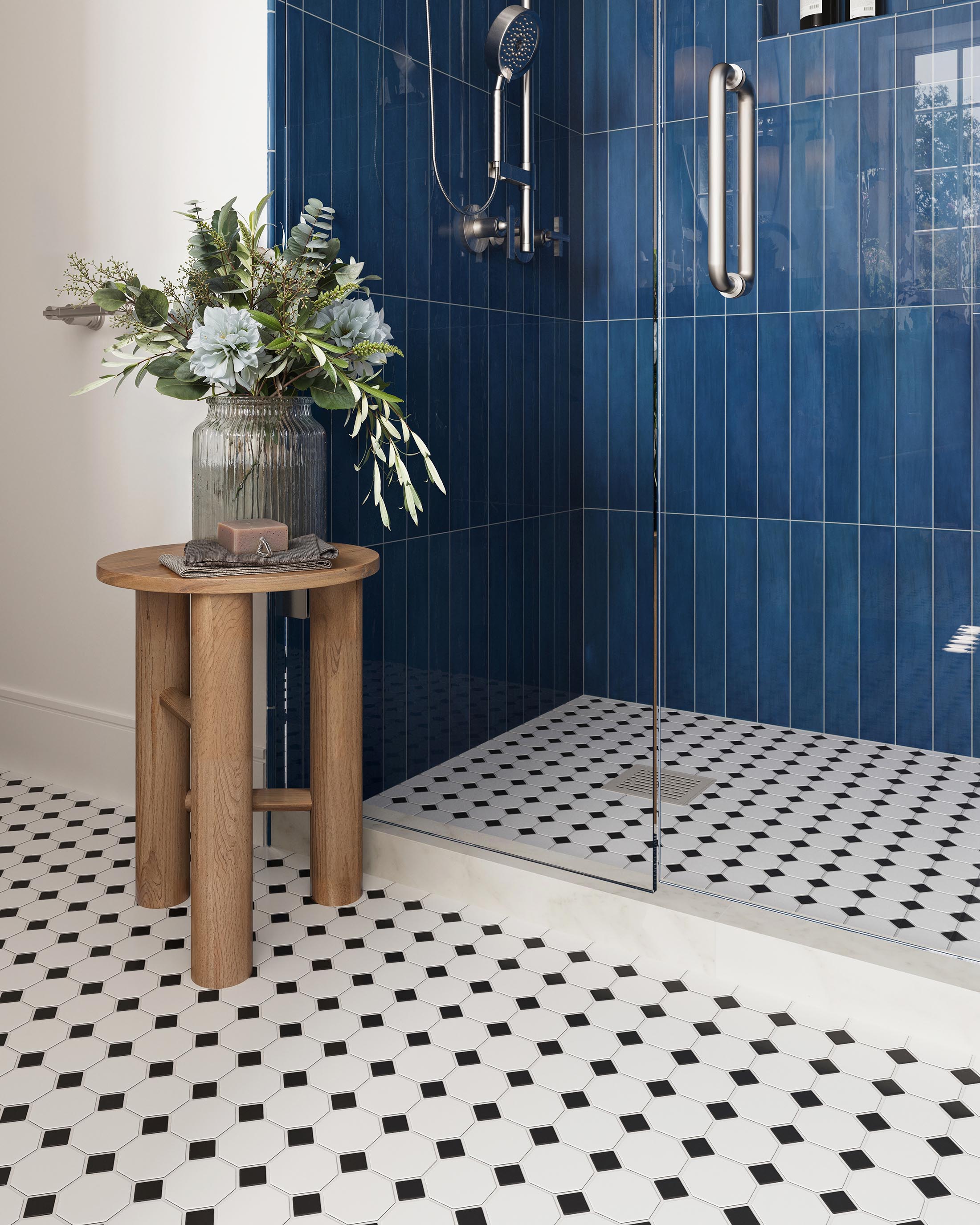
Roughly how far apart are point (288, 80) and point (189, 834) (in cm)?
159

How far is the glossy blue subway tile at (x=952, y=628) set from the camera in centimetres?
190

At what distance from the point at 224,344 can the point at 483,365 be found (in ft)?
2.80

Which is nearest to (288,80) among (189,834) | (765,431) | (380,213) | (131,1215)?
(380,213)

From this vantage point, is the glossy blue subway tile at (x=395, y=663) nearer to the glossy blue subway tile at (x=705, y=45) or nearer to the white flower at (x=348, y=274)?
→ the white flower at (x=348, y=274)

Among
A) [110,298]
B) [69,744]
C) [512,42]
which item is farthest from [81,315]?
[512,42]

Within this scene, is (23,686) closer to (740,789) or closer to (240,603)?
(240,603)

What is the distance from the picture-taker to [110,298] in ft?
6.60

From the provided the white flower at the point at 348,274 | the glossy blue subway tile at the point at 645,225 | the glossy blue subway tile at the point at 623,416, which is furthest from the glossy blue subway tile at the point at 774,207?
the white flower at the point at 348,274

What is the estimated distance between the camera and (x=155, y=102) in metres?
2.41

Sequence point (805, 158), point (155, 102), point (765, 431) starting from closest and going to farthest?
point (805, 158)
point (765, 431)
point (155, 102)

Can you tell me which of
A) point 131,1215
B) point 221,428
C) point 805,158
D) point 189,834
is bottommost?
point 131,1215

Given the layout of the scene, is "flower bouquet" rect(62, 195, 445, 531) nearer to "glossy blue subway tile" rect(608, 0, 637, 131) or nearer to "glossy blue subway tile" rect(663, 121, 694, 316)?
"glossy blue subway tile" rect(663, 121, 694, 316)

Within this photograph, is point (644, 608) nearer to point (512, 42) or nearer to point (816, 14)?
point (816, 14)

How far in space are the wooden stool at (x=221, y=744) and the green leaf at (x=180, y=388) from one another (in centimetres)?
31
